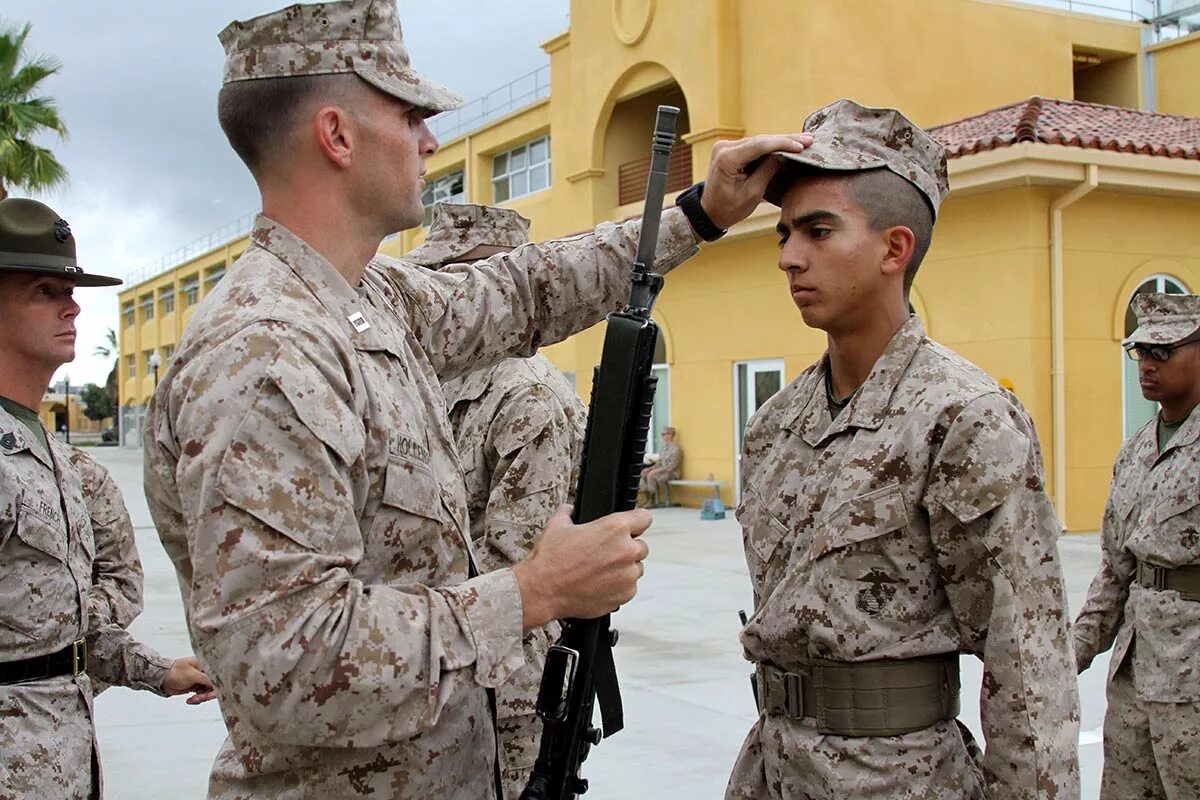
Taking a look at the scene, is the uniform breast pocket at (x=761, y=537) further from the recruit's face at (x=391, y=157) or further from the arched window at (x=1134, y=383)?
the arched window at (x=1134, y=383)

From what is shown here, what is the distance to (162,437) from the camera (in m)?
1.91

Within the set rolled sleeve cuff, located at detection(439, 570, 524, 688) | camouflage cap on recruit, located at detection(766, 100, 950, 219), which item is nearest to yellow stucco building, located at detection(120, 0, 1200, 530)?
camouflage cap on recruit, located at detection(766, 100, 950, 219)

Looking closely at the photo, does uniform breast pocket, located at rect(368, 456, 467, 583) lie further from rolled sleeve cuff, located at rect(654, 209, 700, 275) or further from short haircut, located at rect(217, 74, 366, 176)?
rolled sleeve cuff, located at rect(654, 209, 700, 275)

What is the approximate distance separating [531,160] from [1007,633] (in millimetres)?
22894

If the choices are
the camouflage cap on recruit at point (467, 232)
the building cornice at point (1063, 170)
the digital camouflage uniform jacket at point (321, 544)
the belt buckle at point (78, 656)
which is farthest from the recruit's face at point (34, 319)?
the building cornice at point (1063, 170)

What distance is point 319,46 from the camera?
2.01 m

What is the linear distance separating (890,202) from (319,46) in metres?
1.32

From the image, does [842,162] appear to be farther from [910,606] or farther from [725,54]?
[725,54]

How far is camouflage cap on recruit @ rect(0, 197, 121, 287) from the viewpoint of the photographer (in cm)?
327

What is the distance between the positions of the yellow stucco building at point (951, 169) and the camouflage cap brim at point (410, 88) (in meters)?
11.9

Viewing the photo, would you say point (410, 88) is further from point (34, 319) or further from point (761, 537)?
point (34, 319)

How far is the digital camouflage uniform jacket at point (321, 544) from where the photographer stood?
5.44ft

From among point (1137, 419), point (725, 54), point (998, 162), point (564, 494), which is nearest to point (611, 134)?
point (725, 54)

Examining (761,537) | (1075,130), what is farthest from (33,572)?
(1075,130)
